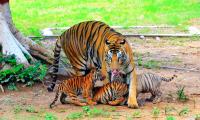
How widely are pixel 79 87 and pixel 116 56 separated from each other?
28.6 inches

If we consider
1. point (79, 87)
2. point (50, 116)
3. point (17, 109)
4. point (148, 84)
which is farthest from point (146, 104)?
point (17, 109)

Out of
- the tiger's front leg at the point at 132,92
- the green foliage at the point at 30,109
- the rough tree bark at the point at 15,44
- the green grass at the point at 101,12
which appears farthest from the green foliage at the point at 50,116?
the green grass at the point at 101,12

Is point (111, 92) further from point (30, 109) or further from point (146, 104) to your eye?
point (30, 109)

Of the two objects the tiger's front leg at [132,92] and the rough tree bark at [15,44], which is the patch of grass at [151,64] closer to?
the rough tree bark at [15,44]

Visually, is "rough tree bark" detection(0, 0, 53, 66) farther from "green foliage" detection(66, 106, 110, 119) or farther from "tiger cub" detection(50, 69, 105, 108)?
"green foliage" detection(66, 106, 110, 119)

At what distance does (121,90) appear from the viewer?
8.49 meters

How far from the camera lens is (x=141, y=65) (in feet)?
38.9

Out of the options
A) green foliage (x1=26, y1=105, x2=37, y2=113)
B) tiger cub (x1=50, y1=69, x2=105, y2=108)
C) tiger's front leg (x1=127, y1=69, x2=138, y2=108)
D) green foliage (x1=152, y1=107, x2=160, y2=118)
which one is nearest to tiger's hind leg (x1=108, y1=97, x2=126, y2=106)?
tiger's front leg (x1=127, y1=69, x2=138, y2=108)

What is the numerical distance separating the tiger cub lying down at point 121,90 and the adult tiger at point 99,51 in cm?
14

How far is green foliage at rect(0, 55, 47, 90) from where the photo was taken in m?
9.74

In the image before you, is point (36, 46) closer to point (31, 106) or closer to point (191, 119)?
point (31, 106)

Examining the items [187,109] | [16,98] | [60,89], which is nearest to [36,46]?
[16,98]

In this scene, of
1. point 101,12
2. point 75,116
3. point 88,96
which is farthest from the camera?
point 101,12

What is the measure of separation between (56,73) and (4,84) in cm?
92
